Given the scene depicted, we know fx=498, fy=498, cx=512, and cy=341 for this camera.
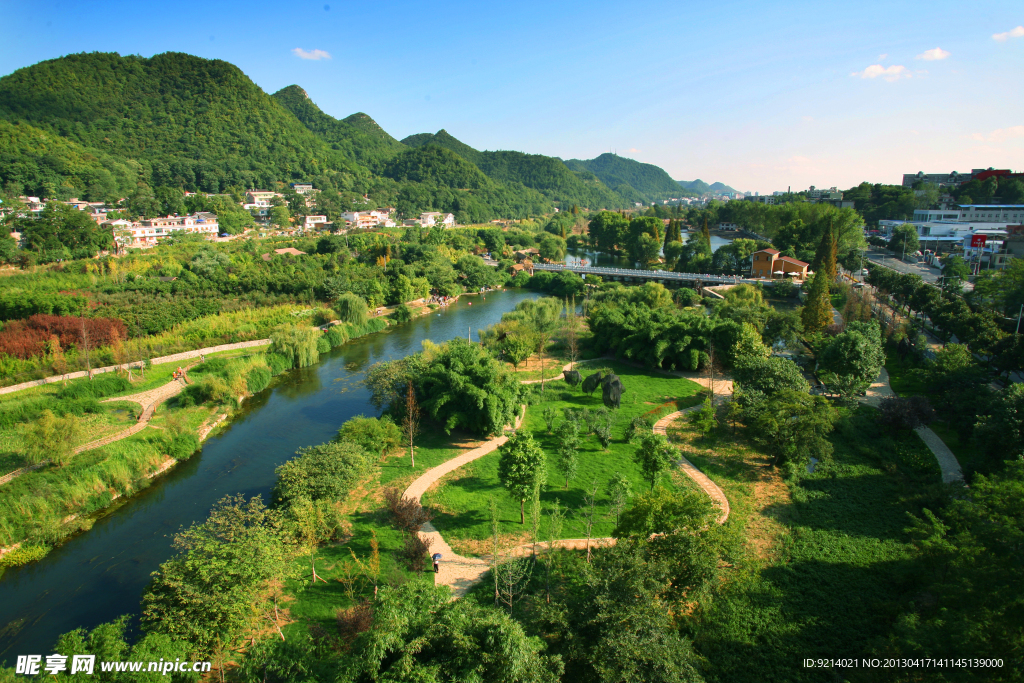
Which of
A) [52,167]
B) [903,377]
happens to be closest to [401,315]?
[903,377]

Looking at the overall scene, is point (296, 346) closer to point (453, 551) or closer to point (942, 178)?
point (453, 551)

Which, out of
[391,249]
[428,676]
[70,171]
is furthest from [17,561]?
[70,171]

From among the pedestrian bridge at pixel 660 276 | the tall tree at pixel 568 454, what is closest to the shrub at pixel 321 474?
the tall tree at pixel 568 454

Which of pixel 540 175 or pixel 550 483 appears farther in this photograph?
pixel 540 175

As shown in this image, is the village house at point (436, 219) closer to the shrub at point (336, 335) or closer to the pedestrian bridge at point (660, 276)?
the pedestrian bridge at point (660, 276)

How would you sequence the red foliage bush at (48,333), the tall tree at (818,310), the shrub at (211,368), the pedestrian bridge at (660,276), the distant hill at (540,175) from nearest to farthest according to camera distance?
the red foliage bush at (48,333) → the shrub at (211,368) → the tall tree at (818,310) → the pedestrian bridge at (660,276) → the distant hill at (540,175)

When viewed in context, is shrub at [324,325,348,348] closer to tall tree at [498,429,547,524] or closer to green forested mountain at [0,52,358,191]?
tall tree at [498,429,547,524]

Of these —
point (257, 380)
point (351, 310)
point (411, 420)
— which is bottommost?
point (257, 380)
